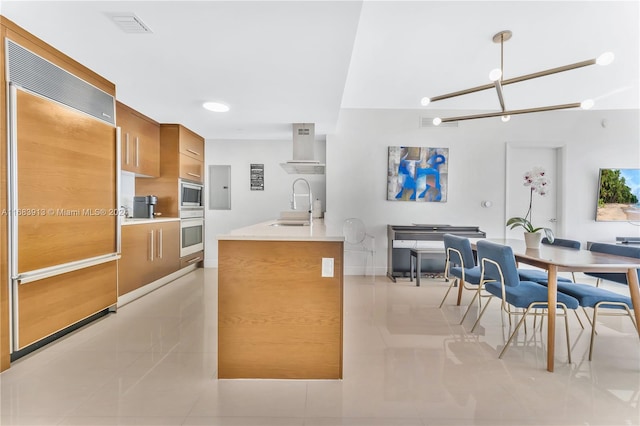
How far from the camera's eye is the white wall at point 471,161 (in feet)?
17.2

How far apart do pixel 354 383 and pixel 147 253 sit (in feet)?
10.3

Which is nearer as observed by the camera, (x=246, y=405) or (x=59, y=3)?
(x=246, y=405)

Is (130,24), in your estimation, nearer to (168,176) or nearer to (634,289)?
(168,176)

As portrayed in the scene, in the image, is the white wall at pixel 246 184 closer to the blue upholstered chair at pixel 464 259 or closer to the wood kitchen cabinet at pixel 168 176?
the wood kitchen cabinet at pixel 168 176

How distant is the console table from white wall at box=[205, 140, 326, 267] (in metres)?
1.86

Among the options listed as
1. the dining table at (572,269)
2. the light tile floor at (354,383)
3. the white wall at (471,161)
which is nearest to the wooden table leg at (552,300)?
the dining table at (572,269)

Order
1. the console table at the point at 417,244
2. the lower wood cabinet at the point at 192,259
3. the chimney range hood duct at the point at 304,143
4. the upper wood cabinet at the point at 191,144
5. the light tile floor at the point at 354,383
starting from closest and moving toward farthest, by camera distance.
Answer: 1. the light tile floor at the point at 354,383
2. the chimney range hood duct at the point at 304,143
3. the console table at the point at 417,244
4. the upper wood cabinet at the point at 191,144
5. the lower wood cabinet at the point at 192,259

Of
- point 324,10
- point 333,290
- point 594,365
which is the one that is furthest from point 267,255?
point 594,365

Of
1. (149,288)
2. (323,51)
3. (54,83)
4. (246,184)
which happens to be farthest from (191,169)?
(323,51)

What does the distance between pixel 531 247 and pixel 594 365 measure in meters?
1.06

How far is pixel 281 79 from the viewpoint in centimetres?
298

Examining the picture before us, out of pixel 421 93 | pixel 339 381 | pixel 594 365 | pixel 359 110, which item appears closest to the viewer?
pixel 339 381

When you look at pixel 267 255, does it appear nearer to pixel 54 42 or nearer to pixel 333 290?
pixel 333 290

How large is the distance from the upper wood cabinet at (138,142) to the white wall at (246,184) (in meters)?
1.21
